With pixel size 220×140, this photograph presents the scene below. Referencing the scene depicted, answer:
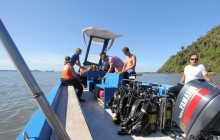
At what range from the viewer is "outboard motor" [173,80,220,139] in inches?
69.9

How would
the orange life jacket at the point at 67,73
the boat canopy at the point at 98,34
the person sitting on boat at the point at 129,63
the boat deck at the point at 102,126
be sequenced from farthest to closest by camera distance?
the boat canopy at the point at 98,34 → the orange life jacket at the point at 67,73 → the person sitting on boat at the point at 129,63 → the boat deck at the point at 102,126

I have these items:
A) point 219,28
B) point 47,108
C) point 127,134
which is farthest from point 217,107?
point 219,28

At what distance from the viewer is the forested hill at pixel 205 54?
63725mm

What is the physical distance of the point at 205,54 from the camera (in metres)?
72.0

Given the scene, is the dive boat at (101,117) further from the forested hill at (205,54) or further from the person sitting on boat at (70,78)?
the forested hill at (205,54)

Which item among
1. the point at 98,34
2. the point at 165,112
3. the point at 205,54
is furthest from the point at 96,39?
the point at 205,54

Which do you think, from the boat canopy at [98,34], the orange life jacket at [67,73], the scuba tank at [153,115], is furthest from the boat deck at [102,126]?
the boat canopy at [98,34]

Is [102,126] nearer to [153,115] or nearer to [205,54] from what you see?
[153,115]

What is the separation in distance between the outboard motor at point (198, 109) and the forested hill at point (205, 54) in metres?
63.6

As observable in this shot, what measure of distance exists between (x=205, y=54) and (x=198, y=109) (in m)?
79.6

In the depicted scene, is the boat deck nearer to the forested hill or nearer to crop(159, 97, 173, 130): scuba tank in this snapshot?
crop(159, 97, 173, 130): scuba tank

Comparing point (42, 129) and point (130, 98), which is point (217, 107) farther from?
point (42, 129)

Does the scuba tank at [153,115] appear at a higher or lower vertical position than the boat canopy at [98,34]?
lower

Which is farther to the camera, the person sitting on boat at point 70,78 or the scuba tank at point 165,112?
the person sitting on boat at point 70,78
